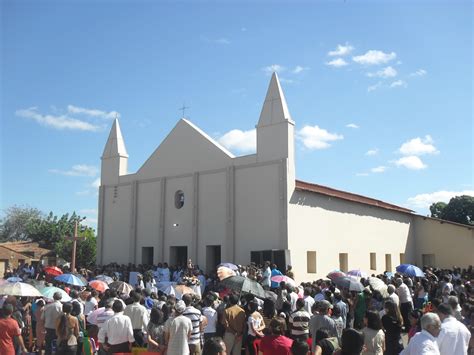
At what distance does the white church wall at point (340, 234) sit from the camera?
23.1m

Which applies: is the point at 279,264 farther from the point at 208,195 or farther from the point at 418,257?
the point at 418,257

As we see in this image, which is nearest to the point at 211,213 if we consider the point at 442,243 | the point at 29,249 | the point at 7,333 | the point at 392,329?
the point at 442,243

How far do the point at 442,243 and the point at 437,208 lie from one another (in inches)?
1039

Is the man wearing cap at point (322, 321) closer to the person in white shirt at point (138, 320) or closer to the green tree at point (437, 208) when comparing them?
→ the person in white shirt at point (138, 320)

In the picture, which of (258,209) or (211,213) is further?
(211,213)

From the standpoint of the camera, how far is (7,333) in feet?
27.3

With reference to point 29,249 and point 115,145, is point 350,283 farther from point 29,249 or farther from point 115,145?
point 29,249

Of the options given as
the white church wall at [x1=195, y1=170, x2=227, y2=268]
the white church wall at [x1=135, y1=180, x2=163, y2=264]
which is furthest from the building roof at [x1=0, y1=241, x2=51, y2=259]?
the white church wall at [x1=195, y1=170, x2=227, y2=268]

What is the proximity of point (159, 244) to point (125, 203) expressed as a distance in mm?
4115

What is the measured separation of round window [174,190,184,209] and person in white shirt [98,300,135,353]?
18591 millimetres

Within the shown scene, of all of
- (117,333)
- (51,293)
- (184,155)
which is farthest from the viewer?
(184,155)

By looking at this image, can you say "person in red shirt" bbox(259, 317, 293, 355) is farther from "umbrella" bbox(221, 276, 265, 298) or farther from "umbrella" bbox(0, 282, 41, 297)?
"umbrella" bbox(0, 282, 41, 297)

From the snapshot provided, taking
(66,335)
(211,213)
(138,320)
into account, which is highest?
(211,213)

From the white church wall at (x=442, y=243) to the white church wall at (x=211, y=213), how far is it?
16.1 meters
